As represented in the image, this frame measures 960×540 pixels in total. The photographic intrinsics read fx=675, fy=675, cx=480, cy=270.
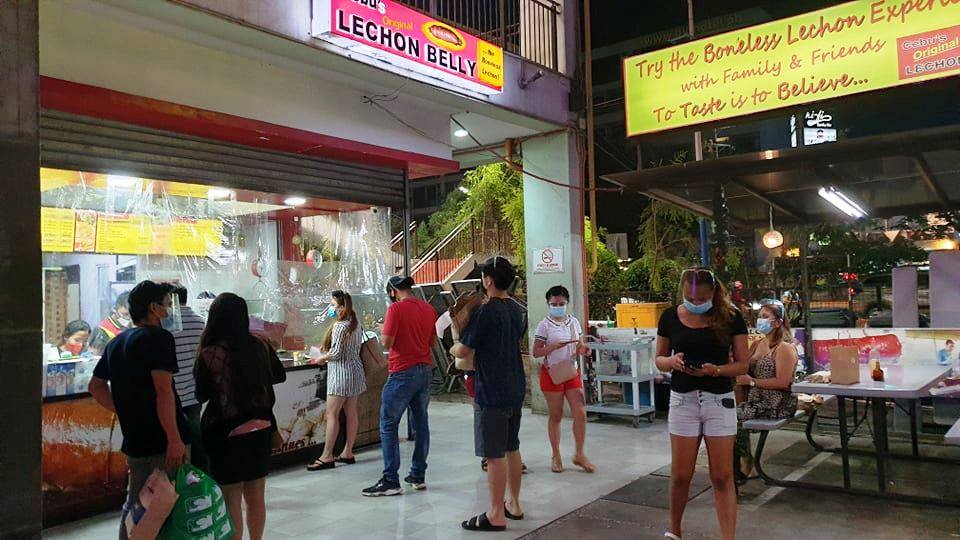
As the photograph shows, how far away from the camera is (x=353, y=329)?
670 cm

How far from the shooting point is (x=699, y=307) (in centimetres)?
399

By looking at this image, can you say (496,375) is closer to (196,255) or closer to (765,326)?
(765,326)

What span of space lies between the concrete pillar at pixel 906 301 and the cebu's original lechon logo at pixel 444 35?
20.2 ft

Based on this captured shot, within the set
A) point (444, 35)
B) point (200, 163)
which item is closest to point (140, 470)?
point (200, 163)

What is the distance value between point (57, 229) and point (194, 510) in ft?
11.1

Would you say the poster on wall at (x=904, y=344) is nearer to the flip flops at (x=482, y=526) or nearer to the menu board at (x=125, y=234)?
the flip flops at (x=482, y=526)

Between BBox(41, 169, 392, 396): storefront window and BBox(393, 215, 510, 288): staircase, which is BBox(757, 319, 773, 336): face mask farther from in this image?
BBox(393, 215, 510, 288): staircase

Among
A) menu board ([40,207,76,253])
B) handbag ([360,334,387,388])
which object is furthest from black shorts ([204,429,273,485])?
handbag ([360,334,387,388])

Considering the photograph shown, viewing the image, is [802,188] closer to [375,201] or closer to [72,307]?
[375,201]

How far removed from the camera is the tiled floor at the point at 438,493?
4.80 m

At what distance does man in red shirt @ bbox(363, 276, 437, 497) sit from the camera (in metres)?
5.60

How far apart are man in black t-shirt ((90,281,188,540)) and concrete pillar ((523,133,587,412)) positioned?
6.17 metres

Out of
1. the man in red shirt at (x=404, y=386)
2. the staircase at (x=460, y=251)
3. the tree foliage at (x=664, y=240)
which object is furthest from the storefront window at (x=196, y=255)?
the tree foliage at (x=664, y=240)

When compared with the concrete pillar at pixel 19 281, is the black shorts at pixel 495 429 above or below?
below
